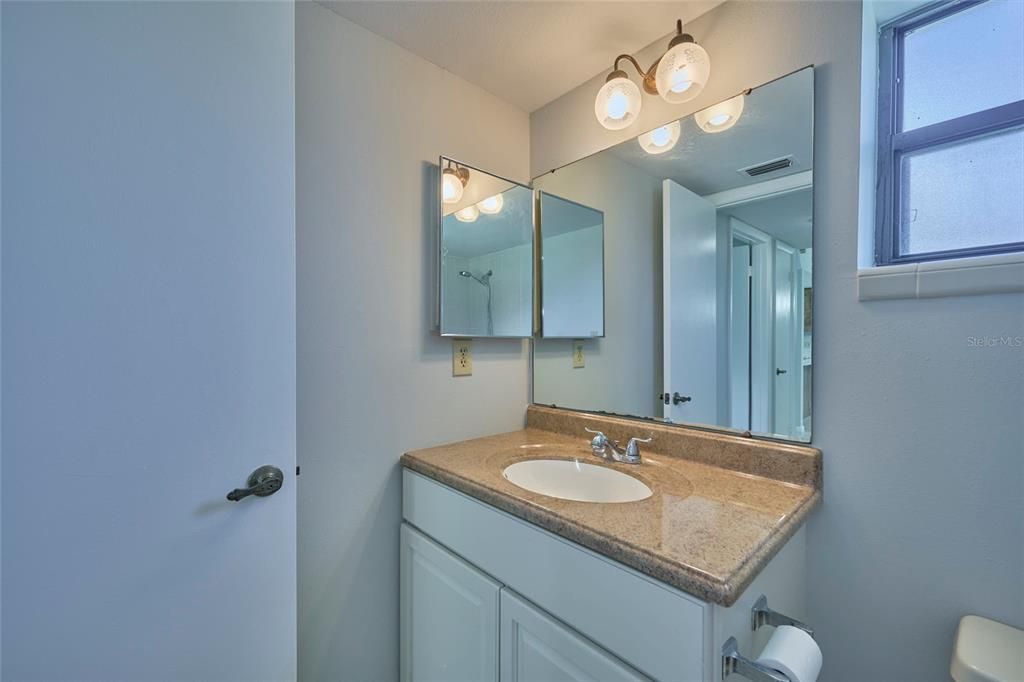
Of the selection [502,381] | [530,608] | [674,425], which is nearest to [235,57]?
[502,381]

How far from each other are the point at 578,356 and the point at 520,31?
3.67 feet

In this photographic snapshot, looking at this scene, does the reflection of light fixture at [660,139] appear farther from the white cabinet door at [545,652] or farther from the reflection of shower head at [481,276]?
the white cabinet door at [545,652]

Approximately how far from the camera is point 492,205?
1532 mm

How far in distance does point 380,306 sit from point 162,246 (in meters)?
0.59

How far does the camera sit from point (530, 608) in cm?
91

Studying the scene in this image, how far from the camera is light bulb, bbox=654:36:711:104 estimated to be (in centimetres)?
110

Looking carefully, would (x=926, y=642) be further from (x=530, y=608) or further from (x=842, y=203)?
(x=842, y=203)

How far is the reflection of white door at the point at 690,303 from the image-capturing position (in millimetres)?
1251

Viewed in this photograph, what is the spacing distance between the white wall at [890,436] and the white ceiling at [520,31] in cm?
29

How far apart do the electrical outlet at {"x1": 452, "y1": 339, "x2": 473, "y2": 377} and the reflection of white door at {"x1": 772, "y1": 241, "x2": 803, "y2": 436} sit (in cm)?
97

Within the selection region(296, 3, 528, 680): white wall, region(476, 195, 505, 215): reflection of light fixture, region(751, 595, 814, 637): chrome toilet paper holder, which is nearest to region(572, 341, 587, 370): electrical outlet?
region(296, 3, 528, 680): white wall

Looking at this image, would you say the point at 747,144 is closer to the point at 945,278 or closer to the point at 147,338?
the point at 945,278

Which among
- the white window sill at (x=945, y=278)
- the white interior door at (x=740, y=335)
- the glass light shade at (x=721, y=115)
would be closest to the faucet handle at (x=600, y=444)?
the white interior door at (x=740, y=335)

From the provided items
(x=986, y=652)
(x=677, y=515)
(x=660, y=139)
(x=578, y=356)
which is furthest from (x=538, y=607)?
(x=660, y=139)
